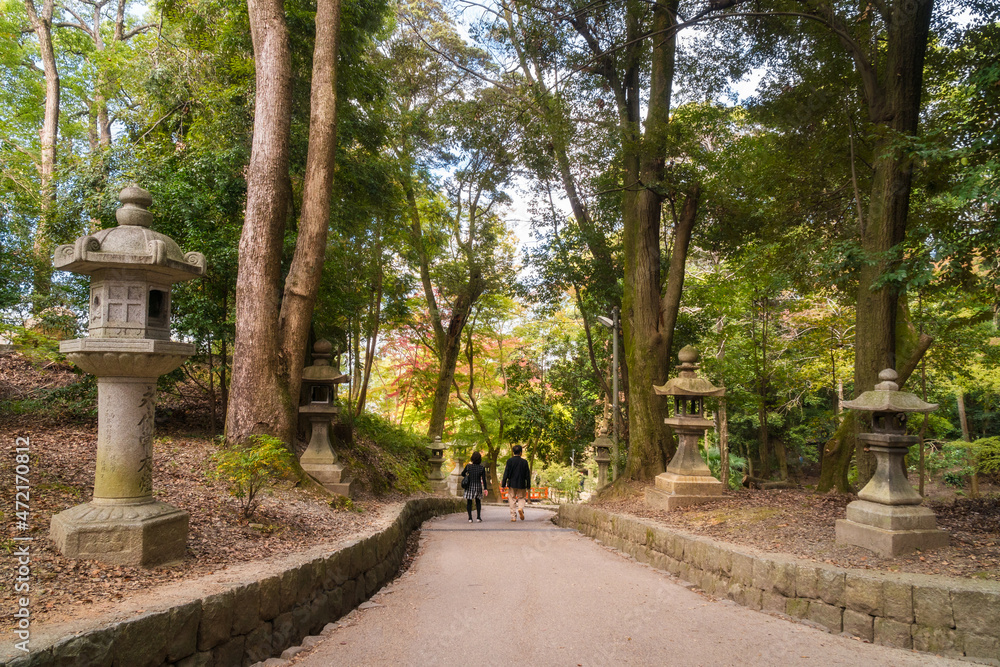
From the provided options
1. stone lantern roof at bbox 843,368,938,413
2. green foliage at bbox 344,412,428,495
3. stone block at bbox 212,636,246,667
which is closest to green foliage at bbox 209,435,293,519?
stone block at bbox 212,636,246,667

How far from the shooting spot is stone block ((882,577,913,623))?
4.20 m

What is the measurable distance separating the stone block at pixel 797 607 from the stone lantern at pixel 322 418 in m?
6.16

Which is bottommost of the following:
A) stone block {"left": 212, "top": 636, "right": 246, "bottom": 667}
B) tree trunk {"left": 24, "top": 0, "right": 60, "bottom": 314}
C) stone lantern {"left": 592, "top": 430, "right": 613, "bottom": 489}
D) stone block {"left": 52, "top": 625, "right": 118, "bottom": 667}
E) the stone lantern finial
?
stone lantern {"left": 592, "top": 430, "right": 613, "bottom": 489}

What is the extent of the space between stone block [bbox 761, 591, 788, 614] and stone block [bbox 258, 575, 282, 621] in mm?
4171

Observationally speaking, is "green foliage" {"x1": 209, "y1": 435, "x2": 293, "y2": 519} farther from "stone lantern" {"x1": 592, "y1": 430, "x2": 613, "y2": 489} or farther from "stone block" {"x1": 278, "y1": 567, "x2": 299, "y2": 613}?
"stone lantern" {"x1": 592, "y1": 430, "x2": 613, "y2": 489}

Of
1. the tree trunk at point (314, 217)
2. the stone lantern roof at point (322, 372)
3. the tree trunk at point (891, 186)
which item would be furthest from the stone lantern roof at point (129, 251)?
the tree trunk at point (891, 186)

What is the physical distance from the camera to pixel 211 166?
941 centimetres

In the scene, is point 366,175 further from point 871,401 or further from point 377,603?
point 871,401

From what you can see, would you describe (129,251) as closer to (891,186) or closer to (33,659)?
(33,659)

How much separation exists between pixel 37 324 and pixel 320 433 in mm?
5363

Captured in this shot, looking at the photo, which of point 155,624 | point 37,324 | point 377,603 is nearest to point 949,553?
point 377,603

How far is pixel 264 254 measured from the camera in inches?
310

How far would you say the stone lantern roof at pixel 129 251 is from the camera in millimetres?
3951

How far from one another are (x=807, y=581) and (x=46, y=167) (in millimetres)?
16102
